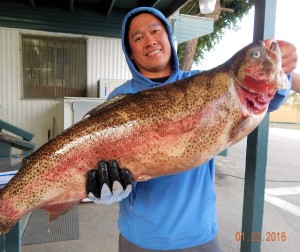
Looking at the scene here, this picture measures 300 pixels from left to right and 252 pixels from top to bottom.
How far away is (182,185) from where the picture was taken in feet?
6.37

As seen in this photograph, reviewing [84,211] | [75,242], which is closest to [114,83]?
[84,211]

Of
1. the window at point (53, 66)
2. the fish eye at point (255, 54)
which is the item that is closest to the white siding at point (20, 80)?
the window at point (53, 66)

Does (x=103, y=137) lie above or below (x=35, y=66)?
below

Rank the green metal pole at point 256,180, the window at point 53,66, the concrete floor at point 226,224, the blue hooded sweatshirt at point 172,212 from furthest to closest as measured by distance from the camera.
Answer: the window at point 53,66 → the concrete floor at point 226,224 → the green metal pole at point 256,180 → the blue hooded sweatshirt at point 172,212

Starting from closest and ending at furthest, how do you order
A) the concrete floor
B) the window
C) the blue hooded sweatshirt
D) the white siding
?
the blue hooded sweatshirt < the concrete floor < the white siding < the window

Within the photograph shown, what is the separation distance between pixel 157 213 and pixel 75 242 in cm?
293

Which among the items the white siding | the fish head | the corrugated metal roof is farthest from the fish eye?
the white siding

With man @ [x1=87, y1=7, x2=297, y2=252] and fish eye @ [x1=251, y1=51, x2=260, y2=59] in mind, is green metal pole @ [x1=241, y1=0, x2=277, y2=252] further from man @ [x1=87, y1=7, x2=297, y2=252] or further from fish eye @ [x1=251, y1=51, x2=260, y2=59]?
fish eye @ [x1=251, y1=51, x2=260, y2=59]

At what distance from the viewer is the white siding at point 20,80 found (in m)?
6.93

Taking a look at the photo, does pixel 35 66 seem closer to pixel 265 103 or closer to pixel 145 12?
pixel 145 12

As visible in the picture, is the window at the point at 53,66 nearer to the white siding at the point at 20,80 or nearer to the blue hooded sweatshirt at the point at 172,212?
the white siding at the point at 20,80

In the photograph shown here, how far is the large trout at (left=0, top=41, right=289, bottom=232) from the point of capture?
1.64m

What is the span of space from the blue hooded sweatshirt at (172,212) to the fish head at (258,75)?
0.89 feet

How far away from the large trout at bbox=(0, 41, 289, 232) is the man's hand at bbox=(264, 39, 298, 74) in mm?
100
